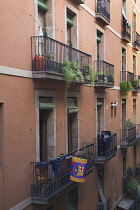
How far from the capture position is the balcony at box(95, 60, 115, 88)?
13.5 m

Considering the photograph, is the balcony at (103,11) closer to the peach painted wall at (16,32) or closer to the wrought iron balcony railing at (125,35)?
the wrought iron balcony railing at (125,35)

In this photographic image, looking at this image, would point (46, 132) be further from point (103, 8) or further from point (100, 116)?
point (103, 8)

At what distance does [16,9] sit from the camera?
810cm

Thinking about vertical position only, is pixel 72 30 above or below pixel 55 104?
above

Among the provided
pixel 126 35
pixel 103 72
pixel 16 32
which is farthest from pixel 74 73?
pixel 126 35

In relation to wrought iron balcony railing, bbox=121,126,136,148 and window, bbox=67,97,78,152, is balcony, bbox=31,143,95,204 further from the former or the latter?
wrought iron balcony railing, bbox=121,126,136,148

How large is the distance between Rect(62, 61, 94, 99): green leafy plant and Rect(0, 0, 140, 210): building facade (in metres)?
0.03

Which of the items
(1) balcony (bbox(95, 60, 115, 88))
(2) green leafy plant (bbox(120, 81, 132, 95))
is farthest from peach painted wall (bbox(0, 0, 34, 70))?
(2) green leafy plant (bbox(120, 81, 132, 95))

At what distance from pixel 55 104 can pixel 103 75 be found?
4.38m

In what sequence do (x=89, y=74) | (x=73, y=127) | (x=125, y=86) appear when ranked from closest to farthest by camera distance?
(x=89, y=74), (x=73, y=127), (x=125, y=86)

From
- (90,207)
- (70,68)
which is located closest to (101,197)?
(90,207)

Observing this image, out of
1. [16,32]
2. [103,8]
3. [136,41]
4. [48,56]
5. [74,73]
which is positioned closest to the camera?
[16,32]

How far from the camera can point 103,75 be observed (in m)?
13.8

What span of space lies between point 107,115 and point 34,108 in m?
7.57
